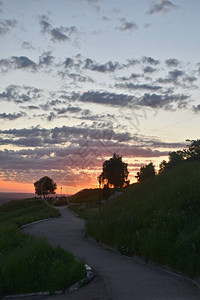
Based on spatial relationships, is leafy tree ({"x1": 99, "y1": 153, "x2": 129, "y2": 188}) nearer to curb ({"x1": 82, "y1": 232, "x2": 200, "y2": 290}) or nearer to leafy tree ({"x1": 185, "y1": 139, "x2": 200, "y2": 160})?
leafy tree ({"x1": 185, "y1": 139, "x2": 200, "y2": 160})

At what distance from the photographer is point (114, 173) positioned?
9394 centimetres

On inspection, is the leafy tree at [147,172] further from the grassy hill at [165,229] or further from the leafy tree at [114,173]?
the grassy hill at [165,229]

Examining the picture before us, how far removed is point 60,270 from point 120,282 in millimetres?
2055

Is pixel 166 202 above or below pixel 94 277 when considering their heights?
above

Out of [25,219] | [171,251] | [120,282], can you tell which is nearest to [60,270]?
[120,282]

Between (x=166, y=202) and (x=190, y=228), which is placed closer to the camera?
(x=190, y=228)

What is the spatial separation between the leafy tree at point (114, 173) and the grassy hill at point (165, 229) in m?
72.6

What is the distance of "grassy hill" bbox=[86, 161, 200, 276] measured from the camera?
39.7ft

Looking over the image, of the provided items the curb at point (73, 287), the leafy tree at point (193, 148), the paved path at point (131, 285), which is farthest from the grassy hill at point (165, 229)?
the leafy tree at point (193, 148)

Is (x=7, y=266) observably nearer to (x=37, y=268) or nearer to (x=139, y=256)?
(x=37, y=268)

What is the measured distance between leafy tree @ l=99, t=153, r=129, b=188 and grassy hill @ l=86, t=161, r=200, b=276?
72627 mm

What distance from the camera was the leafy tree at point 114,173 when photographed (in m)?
93.9

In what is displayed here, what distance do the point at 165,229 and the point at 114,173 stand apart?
79.8 metres

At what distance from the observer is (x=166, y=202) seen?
685 inches
